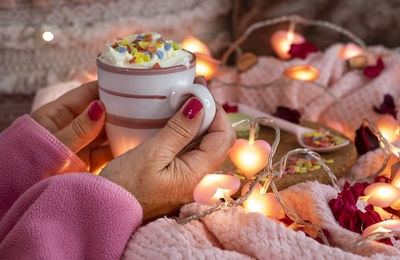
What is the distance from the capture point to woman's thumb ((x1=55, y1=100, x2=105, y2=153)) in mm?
652

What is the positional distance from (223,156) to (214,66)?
401mm

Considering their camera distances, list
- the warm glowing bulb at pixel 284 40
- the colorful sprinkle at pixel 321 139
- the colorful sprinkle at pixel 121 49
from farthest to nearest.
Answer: the warm glowing bulb at pixel 284 40 → the colorful sprinkle at pixel 321 139 → the colorful sprinkle at pixel 121 49

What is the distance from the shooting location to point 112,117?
0.64 metres

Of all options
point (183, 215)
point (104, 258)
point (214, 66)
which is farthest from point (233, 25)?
point (104, 258)

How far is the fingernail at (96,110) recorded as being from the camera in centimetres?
65

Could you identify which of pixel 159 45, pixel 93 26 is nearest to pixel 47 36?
pixel 93 26

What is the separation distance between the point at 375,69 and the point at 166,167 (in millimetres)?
685

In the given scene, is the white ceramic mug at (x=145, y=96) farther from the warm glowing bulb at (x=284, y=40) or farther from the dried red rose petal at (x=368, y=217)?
the warm glowing bulb at (x=284, y=40)

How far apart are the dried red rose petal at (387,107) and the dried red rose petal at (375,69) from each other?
0.08m

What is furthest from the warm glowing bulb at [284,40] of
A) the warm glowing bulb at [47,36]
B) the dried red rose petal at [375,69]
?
the warm glowing bulb at [47,36]

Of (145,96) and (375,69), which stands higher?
(145,96)

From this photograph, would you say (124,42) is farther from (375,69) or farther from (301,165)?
(375,69)

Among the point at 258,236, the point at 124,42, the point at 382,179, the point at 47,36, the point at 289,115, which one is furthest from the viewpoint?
the point at 47,36

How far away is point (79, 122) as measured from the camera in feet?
2.21
